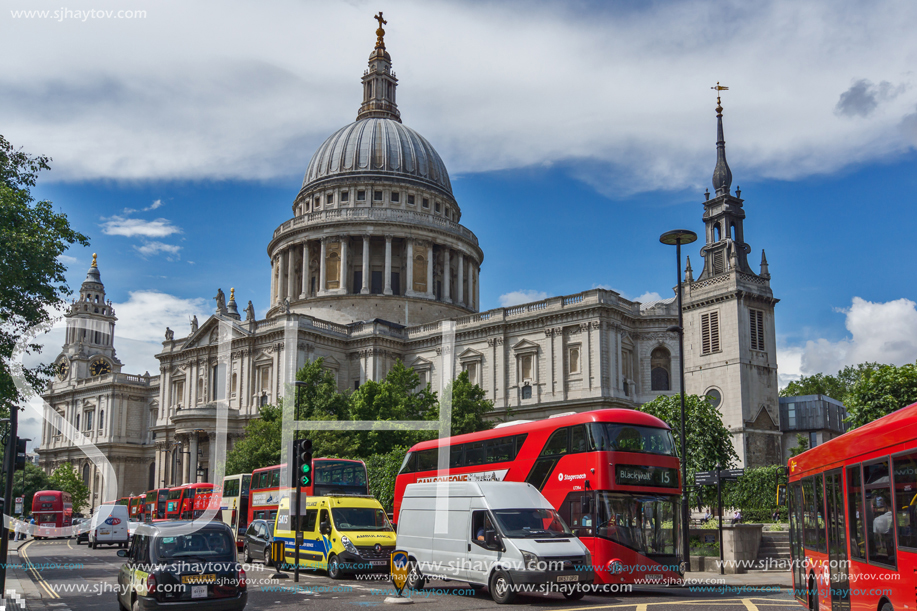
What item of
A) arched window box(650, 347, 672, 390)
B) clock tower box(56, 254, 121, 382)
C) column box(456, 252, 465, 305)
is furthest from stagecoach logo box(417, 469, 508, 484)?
clock tower box(56, 254, 121, 382)

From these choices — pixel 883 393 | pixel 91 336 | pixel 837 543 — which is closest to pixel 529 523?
pixel 837 543

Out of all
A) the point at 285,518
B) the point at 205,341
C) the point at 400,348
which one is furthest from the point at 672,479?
the point at 205,341

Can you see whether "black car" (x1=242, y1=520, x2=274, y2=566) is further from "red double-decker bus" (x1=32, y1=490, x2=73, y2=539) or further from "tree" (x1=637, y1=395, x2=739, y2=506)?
"red double-decker bus" (x1=32, y1=490, x2=73, y2=539)

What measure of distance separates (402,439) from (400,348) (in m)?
20.1

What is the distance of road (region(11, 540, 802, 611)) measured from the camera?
17156 millimetres

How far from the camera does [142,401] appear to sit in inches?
3728

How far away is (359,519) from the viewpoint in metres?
24.6

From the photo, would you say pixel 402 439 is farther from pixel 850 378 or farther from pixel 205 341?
pixel 850 378

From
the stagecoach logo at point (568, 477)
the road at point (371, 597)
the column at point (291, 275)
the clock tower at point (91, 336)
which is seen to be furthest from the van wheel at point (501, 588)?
the clock tower at point (91, 336)

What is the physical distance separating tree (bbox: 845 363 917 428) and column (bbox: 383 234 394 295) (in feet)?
163

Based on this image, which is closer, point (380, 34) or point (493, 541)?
point (493, 541)

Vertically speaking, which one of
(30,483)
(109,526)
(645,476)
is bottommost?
(109,526)

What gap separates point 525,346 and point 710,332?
13.9 metres

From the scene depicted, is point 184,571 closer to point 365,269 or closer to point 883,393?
point 883,393
